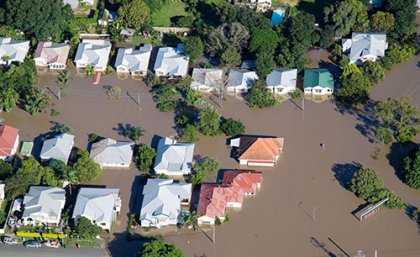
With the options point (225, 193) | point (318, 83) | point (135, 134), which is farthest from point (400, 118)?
point (135, 134)

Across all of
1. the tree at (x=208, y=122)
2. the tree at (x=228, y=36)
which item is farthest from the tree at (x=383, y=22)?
the tree at (x=208, y=122)

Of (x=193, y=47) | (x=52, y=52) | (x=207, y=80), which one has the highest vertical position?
(x=193, y=47)

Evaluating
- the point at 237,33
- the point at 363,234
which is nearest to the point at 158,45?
the point at 237,33

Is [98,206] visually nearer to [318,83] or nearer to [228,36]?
[228,36]

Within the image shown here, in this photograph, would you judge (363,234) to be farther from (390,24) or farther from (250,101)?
(390,24)

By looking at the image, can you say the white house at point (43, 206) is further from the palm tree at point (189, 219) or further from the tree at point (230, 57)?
the tree at point (230, 57)

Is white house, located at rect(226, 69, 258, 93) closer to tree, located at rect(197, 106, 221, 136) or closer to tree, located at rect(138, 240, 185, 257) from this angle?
tree, located at rect(197, 106, 221, 136)
